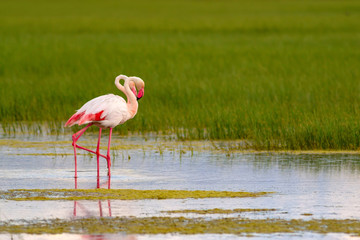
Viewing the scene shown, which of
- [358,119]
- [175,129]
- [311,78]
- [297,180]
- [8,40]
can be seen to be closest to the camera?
[297,180]

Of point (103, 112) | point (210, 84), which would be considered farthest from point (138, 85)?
point (210, 84)

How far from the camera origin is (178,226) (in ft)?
23.1

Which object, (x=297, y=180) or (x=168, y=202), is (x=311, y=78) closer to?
(x=297, y=180)

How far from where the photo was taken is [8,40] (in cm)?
3141

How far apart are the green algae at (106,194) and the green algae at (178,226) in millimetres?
1152

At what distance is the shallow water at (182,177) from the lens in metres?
7.77

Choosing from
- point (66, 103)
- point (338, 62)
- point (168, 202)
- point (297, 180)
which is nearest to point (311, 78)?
point (338, 62)

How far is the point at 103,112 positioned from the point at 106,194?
86.4 inches

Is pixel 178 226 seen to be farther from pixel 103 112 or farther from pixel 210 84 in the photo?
pixel 210 84

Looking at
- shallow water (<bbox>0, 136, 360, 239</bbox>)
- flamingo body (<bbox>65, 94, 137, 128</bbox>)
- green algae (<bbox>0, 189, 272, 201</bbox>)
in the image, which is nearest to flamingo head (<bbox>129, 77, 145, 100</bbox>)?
flamingo body (<bbox>65, 94, 137, 128</bbox>)

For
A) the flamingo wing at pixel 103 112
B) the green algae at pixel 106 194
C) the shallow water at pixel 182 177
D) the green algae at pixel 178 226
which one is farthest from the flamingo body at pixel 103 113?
the green algae at pixel 178 226

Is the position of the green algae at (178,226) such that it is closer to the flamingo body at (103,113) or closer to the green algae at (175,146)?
the flamingo body at (103,113)

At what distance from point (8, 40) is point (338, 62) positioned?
42.3 feet

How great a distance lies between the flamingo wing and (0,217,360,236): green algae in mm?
3453
